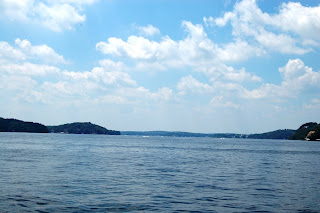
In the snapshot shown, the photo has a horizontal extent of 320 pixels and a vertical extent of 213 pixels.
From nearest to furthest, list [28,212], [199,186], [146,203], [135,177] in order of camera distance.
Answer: [28,212], [146,203], [199,186], [135,177]

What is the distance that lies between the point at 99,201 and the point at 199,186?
12.4 m

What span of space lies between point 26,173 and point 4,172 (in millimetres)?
2938

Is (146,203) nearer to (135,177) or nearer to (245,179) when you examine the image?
(135,177)

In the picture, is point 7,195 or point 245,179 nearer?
point 7,195

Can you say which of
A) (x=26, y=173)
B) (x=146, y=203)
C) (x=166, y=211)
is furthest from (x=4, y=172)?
(x=166, y=211)

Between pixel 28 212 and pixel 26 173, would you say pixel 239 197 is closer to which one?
pixel 28 212

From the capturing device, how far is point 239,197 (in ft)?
97.1

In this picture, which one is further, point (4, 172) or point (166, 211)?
point (4, 172)

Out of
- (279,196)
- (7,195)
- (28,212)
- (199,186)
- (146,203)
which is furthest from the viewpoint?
(199,186)

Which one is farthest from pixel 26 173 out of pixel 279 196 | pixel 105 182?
pixel 279 196

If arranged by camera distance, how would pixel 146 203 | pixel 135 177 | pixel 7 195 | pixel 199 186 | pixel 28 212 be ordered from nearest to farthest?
pixel 28 212, pixel 146 203, pixel 7 195, pixel 199 186, pixel 135 177

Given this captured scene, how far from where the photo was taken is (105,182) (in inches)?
1432

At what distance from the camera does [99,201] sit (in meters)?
26.4

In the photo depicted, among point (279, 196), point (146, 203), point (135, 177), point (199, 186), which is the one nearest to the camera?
point (146, 203)
